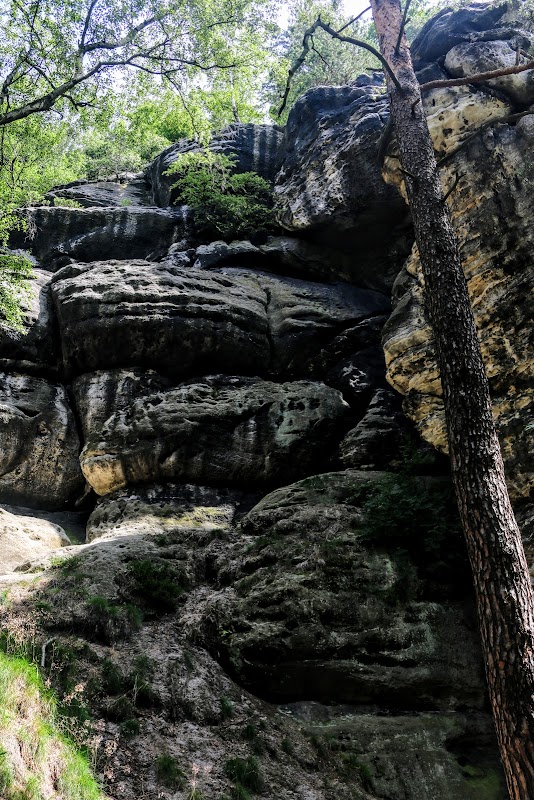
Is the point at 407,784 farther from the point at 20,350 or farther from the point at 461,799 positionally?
the point at 20,350

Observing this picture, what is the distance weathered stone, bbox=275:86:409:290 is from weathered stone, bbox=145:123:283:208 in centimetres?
237

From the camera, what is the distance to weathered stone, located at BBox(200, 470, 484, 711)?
Answer: 7035mm

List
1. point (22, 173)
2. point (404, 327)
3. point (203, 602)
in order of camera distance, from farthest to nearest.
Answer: point (22, 173), point (404, 327), point (203, 602)

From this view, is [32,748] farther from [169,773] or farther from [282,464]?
[282,464]

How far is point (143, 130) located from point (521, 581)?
13.0m

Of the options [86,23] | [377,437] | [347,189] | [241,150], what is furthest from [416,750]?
[241,150]

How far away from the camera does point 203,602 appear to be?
8219 mm

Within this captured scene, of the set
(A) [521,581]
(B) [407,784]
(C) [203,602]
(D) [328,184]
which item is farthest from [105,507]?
(D) [328,184]

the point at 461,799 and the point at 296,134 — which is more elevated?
the point at 296,134

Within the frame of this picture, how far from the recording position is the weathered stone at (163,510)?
10.7 m

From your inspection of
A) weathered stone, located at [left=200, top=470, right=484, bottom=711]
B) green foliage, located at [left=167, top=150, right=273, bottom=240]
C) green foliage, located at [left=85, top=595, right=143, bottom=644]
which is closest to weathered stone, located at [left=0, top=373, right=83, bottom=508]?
weathered stone, located at [left=200, top=470, right=484, bottom=711]

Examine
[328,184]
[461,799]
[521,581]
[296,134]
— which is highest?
[296,134]

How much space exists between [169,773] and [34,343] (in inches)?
417

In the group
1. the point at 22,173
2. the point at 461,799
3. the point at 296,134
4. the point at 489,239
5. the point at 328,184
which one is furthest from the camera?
the point at 296,134
